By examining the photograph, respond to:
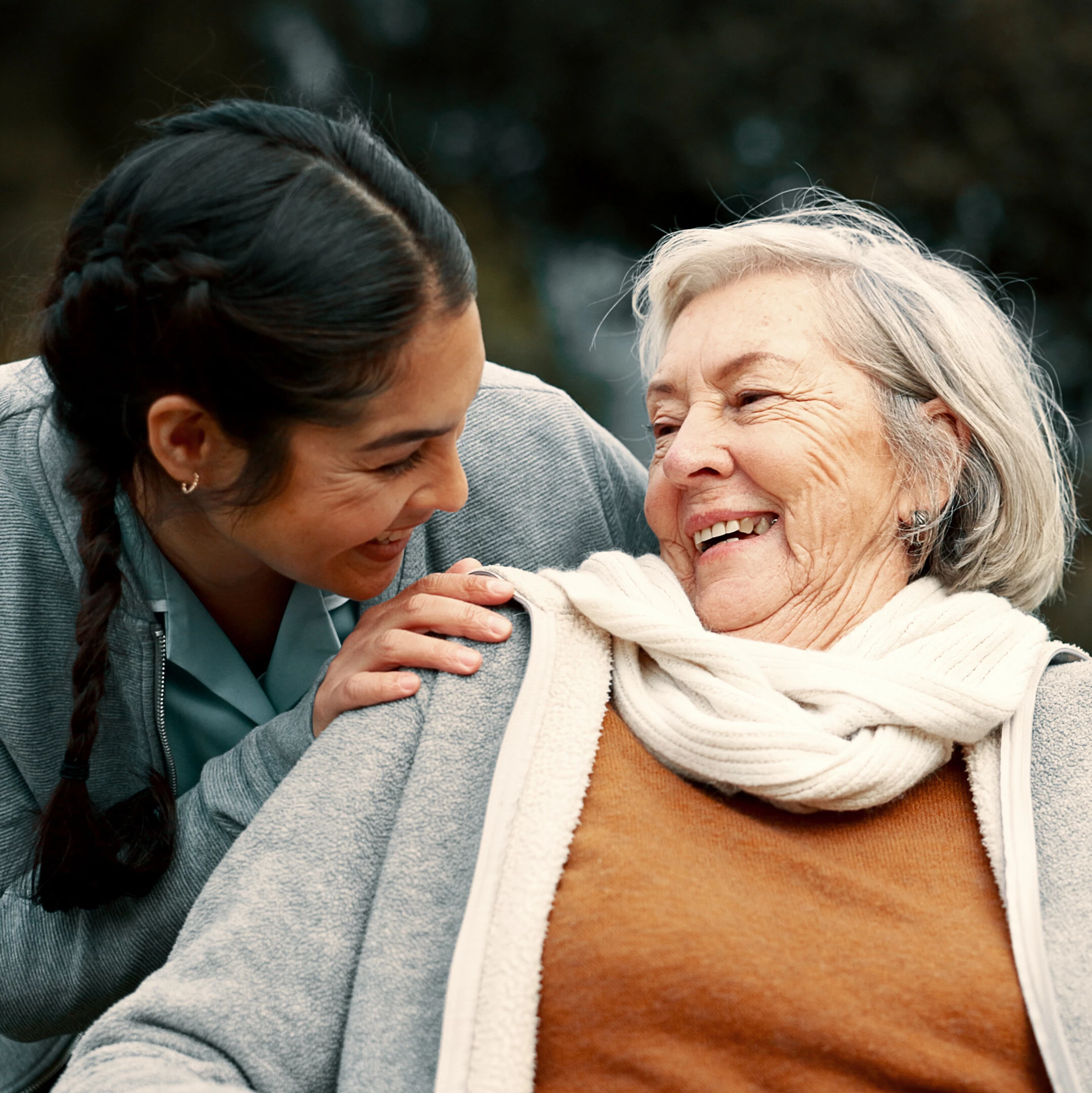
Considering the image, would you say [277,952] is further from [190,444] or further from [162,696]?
[190,444]

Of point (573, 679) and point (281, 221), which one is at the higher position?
point (281, 221)

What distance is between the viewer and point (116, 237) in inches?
56.1

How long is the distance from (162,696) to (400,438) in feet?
1.95

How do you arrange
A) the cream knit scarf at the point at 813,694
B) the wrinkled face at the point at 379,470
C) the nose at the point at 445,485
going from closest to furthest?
the cream knit scarf at the point at 813,694 → the wrinkled face at the point at 379,470 → the nose at the point at 445,485

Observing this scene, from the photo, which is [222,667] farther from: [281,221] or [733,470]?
[733,470]

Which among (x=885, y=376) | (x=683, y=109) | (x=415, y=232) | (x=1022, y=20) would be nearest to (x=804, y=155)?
(x=683, y=109)

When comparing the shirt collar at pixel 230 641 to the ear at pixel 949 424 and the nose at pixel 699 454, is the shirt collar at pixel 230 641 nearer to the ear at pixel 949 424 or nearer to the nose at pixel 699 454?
the nose at pixel 699 454

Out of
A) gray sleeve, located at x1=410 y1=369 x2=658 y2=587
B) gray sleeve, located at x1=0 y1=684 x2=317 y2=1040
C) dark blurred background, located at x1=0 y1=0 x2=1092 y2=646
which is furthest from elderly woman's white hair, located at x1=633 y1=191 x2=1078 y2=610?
dark blurred background, located at x1=0 y1=0 x2=1092 y2=646

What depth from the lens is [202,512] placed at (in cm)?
163

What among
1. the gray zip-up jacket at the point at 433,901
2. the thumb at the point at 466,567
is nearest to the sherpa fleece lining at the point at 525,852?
the gray zip-up jacket at the point at 433,901

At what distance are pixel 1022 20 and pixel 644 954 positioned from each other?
6.09 meters

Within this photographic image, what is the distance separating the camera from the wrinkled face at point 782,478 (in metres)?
1.71

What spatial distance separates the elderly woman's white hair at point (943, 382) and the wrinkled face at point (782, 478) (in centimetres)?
4

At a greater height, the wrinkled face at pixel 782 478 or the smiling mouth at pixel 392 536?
the wrinkled face at pixel 782 478
